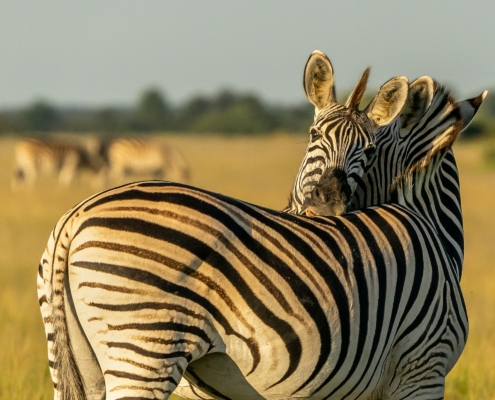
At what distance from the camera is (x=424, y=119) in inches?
175

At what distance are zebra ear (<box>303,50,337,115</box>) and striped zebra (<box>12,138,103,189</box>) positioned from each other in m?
27.2

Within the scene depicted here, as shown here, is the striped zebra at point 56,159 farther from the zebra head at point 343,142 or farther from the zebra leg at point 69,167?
the zebra head at point 343,142

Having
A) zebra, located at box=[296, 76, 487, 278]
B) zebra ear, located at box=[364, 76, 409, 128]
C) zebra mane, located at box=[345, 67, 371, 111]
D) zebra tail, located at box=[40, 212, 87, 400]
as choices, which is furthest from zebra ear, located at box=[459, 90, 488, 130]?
zebra tail, located at box=[40, 212, 87, 400]

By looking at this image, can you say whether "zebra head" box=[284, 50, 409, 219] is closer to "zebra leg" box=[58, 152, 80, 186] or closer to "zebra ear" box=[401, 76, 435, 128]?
"zebra ear" box=[401, 76, 435, 128]

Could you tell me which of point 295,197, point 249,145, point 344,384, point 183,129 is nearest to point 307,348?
point 344,384

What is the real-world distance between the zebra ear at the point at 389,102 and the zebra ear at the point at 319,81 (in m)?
0.29

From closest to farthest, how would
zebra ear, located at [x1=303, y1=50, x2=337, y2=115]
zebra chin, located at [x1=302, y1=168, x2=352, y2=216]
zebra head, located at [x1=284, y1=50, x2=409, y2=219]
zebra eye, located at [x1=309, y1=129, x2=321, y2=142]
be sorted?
zebra chin, located at [x1=302, y1=168, x2=352, y2=216], zebra head, located at [x1=284, y1=50, x2=409, y2=219], zebra eye, located at [x1=309, y1=129, x2=321, y2=142], zebra ear, located at [x1=303, y1=50, x2=337, y2=115]

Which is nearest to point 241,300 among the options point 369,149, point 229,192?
point 369,149

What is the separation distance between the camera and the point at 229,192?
24.3 m

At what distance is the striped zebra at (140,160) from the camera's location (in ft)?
108

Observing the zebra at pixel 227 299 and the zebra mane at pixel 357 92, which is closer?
the zebra at pixel 227 299

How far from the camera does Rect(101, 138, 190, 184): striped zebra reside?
32.8 meters

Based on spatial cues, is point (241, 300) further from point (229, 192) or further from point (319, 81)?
point (229, 192)

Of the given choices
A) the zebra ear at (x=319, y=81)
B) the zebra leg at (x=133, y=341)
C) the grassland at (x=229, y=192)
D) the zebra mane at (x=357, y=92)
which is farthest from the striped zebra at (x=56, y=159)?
the zebra leg at (x=133, y=341)
